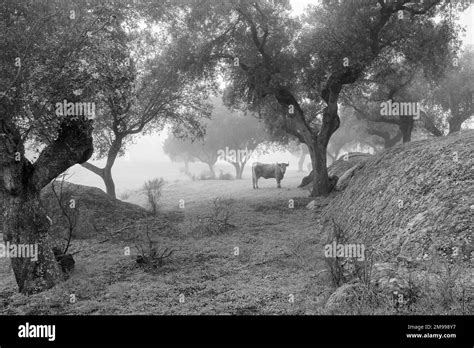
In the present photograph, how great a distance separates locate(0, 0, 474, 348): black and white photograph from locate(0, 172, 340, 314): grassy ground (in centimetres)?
7

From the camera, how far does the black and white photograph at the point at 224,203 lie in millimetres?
6145

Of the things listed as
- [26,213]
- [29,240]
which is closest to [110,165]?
[26,213]

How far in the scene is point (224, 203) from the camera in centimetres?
Result: 2209

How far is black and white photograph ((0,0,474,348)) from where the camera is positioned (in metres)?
6.14

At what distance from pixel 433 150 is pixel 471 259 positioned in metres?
6.01

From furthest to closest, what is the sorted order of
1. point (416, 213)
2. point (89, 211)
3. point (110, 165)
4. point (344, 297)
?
point (110, 165) → point (89, 211) → point (416, 213) → point (344, 297)

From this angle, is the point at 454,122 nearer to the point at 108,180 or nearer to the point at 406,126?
the point at 406,126

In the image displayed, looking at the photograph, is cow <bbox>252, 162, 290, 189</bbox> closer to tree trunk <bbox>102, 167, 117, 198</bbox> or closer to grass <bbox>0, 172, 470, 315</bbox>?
tree trunk <bbox>102, 167, 117, 198</bbox>

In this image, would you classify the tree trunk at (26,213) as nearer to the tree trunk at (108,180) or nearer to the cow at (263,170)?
the tree trunk at (108,180)

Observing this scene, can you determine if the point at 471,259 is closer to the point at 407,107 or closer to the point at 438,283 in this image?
the point at 438,283

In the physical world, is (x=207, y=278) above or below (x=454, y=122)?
below

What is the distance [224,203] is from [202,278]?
11.5 m

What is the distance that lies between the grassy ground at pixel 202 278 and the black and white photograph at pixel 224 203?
0.22 ft

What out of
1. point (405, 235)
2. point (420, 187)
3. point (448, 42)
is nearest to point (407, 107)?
point (448, 42)
